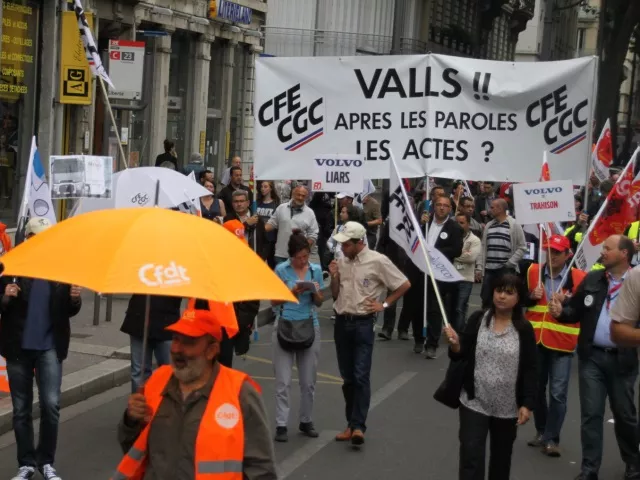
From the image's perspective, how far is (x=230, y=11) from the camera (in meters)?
29.0

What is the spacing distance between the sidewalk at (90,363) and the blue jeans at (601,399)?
4.33m

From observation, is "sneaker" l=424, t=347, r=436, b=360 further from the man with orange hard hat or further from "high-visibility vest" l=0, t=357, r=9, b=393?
"high-visibility vest" l=0, t=357, r=9, b=393

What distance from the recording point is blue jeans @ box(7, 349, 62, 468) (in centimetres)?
788

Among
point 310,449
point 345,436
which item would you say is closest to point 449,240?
point 345,436

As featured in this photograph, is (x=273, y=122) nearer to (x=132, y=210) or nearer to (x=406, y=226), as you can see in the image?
(x=406, y=226)

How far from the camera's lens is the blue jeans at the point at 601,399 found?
809 centimetres

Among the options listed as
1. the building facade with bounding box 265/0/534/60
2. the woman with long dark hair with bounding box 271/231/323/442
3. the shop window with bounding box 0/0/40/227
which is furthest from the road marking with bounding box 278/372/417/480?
the building facade with bounding box 265/0/534/60

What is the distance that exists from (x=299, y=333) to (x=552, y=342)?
76.3 inches

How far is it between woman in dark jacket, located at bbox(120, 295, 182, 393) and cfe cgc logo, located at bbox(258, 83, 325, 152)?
3.59 m

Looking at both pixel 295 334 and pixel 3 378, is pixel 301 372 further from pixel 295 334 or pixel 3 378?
pixel 3 378

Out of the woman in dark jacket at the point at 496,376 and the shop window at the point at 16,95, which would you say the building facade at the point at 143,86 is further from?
the woman in dark jacket at the point at 496,376

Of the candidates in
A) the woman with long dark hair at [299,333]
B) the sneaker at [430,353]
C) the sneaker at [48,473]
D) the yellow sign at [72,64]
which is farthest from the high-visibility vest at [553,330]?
the yellow sign at [72,64]

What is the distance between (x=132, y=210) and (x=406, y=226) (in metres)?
6.47

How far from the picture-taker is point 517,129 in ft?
39.5
